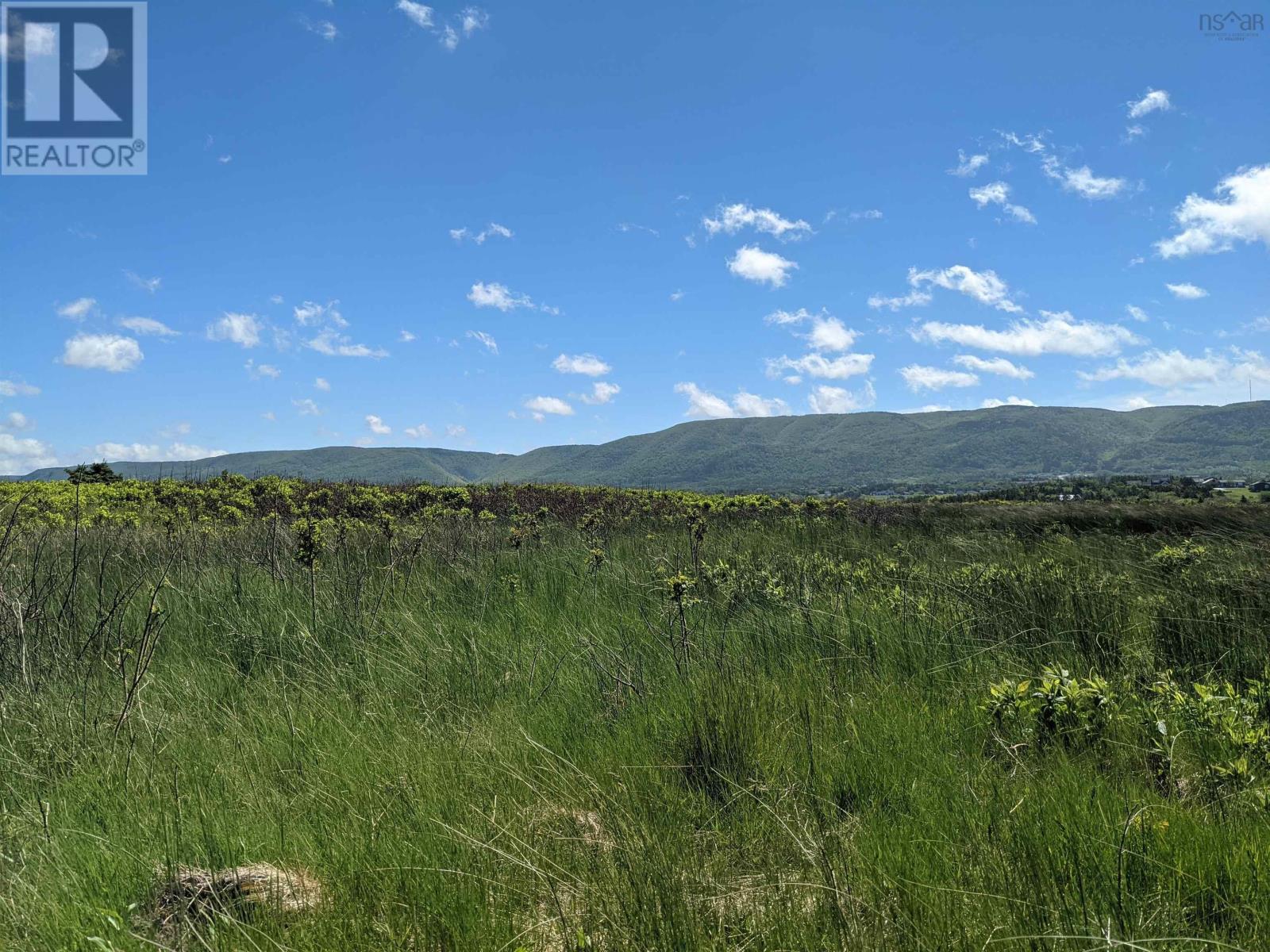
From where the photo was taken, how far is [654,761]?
10.2ft

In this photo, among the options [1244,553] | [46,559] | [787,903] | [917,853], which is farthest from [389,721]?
[1244,553]

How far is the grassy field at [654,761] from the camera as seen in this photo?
204 centimetres

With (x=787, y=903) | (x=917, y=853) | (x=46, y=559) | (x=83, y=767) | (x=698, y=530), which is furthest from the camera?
(x=46, y=559)

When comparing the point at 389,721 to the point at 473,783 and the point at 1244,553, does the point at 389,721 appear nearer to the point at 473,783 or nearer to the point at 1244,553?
the point at 473,783

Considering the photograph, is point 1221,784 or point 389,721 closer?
point 1221,784

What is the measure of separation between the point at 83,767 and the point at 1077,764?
190 inches

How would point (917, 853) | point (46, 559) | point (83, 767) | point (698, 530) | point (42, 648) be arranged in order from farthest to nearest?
point (46, 559) < point (698, 530) < point (42, 648) < point (83, 767) < point (917, 853)

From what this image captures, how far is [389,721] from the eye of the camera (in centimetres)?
385

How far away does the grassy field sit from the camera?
204 cm

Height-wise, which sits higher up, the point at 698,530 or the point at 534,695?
the point at 698,530

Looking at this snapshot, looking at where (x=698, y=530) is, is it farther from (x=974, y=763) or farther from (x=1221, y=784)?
(x=1221, y=784)

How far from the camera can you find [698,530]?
604cm

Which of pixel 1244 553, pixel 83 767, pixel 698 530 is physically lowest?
pixel 83 767

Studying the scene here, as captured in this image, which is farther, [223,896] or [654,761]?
[654,761]
